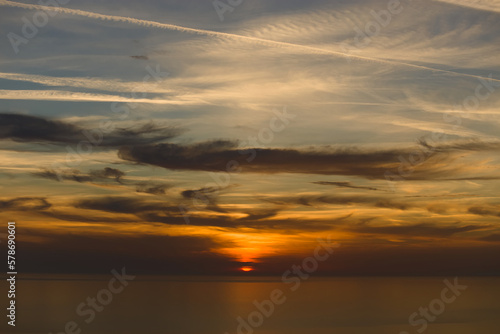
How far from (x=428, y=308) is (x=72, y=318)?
128 feet

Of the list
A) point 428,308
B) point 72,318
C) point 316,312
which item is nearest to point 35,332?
point 72,318

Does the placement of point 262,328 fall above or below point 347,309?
below

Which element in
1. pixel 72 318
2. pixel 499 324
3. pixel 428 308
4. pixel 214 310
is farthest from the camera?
pixel 428 308

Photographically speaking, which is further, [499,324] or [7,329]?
[499,324]

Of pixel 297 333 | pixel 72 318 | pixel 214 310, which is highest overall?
pixel 214 310

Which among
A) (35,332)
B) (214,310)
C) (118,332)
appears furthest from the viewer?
(214,310)

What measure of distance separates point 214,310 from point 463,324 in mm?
25517

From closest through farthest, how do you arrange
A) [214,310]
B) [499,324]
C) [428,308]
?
1. [499,324]
2. [214,310]
3. [428,308]

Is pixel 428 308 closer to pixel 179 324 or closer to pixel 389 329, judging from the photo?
pixel 389 329

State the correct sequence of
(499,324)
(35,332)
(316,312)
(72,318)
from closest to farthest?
(35,332) → (499,324) → (72,318) → (316,312)

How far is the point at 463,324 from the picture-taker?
42.2m

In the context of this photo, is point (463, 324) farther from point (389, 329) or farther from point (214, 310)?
point (214, 310)

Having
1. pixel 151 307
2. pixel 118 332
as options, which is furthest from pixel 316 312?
pixel 118 332

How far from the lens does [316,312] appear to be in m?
53.7
